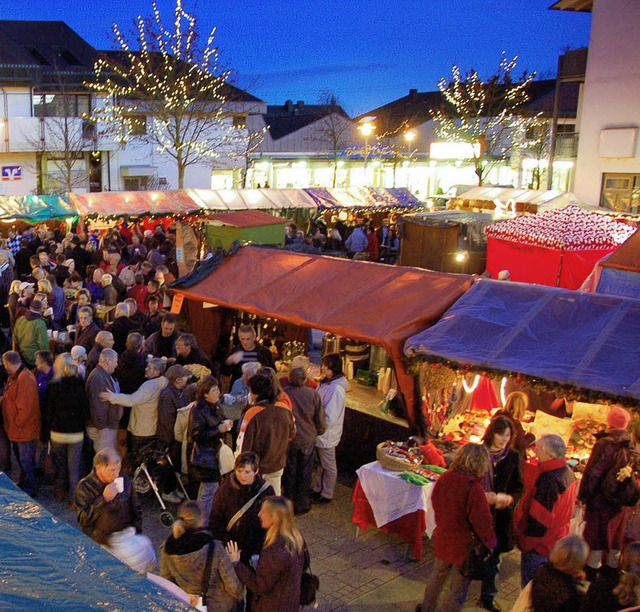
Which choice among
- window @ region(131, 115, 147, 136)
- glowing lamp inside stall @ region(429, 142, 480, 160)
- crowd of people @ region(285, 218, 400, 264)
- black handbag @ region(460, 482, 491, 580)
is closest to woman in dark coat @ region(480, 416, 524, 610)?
black handbag @ region(460, 482, 491, 580)

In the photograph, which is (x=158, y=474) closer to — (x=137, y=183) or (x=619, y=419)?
(x=619, y=419)

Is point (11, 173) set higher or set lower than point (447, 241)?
higher

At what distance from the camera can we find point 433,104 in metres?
56.7

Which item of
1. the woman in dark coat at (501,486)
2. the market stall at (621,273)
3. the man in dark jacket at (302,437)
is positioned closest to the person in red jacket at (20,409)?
the man in dark jacket at (302,437)

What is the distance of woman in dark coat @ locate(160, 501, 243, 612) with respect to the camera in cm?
432

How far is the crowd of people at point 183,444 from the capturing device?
4.45 metres

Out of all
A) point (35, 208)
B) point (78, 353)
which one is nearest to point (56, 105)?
point (35, 208)

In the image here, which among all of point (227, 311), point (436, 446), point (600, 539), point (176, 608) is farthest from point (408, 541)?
point (227, 311)

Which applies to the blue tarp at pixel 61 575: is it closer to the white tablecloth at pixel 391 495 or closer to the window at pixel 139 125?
the white tablecloth at pixel 391 495

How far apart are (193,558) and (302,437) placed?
9.42 ft

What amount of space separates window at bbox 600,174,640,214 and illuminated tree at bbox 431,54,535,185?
64.6 ft

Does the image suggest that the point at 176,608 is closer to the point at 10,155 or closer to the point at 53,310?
the point at 53,310

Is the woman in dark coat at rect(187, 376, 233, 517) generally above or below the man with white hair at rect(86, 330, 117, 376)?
below

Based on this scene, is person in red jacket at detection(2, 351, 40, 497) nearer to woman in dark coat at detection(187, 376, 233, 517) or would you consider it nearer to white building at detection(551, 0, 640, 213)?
woman in dark coat at detection(187, 376, 233, 517)
